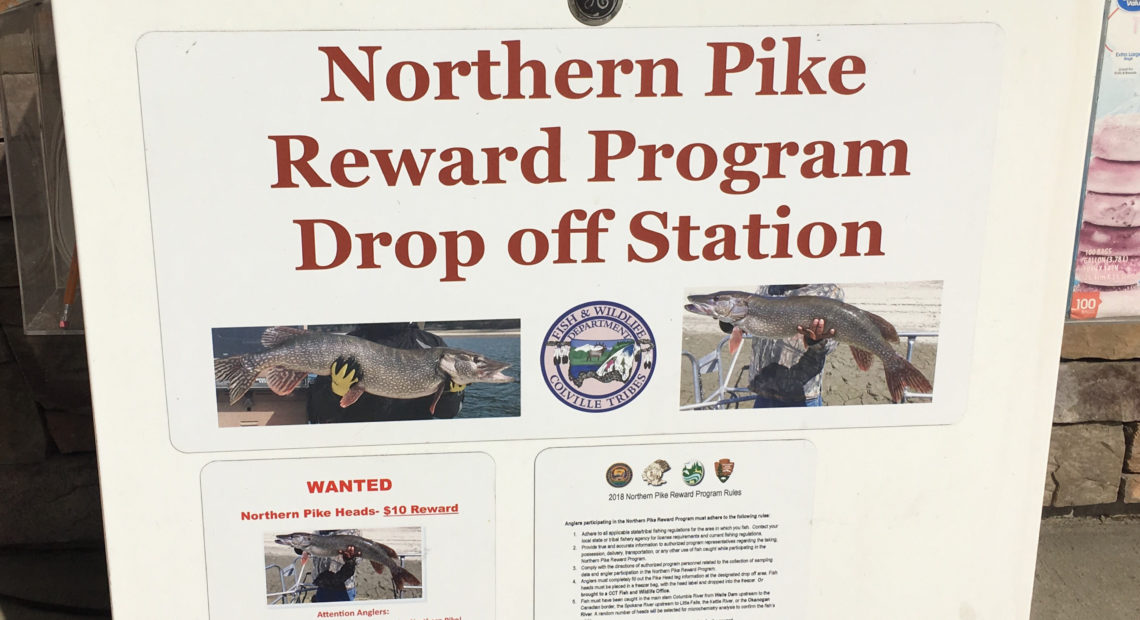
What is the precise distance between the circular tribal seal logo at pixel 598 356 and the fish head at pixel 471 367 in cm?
6

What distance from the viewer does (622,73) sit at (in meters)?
1.20

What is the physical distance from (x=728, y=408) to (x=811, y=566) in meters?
0.29

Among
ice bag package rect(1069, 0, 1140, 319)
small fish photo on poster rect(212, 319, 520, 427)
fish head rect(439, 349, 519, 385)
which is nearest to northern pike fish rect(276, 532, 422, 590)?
small fish photo on poster rect(212, 319, 520, 427)

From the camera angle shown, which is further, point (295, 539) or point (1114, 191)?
point (1114, 191)

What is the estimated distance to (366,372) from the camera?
1254mm

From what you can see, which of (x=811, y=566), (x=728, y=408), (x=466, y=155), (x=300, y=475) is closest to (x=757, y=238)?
(x=728, y=408)

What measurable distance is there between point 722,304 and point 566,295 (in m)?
0.21

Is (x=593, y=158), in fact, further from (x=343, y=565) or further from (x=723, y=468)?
(x=343, y=565)

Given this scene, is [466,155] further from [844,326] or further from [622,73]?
[844,326]

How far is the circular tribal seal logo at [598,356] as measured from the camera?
1271 millimetres

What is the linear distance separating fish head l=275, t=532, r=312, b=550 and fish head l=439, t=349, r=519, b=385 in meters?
0.31

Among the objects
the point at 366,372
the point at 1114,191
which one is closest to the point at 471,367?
the point at 366,372

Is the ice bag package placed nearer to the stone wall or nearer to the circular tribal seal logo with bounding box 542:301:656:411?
the stone wall

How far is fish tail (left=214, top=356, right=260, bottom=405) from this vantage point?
48.8 inches
